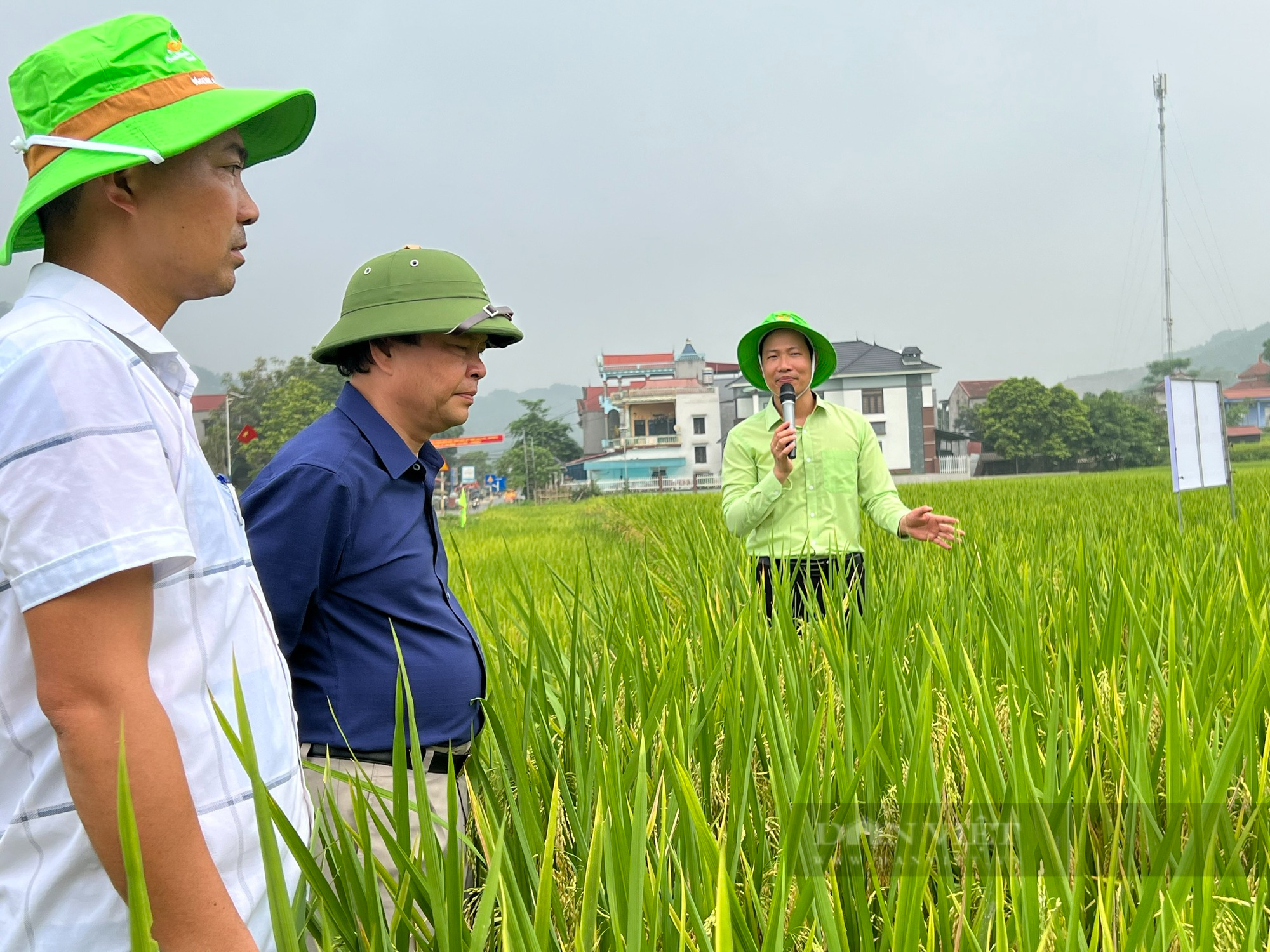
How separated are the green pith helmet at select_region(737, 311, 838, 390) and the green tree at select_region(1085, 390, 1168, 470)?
5394 centimetres

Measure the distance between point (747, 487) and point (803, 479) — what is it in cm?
20

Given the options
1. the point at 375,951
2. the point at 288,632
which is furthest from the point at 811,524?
the point at 375,951

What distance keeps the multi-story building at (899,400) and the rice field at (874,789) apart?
1677 inches

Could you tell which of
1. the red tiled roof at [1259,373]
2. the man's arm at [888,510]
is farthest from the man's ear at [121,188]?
the red tiled roof at [1259,373]

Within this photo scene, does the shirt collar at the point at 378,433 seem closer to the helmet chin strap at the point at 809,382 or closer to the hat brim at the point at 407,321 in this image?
the hat brim at the point at 407,321

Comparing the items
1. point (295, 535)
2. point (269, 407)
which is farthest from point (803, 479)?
point (269, 407)

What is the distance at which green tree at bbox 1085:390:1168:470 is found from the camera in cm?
5322

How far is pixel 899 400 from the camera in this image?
45156mm

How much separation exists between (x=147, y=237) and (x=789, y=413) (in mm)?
2075

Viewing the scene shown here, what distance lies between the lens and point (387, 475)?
1332 mm

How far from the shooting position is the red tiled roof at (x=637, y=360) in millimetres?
71375

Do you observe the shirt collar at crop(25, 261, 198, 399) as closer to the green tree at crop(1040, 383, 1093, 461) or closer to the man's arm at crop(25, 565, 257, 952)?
the man's arm at crop(25, 565, 257, 952)

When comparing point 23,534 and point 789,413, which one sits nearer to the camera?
point 23,534

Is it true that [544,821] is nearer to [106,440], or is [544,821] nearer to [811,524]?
[106,440]
